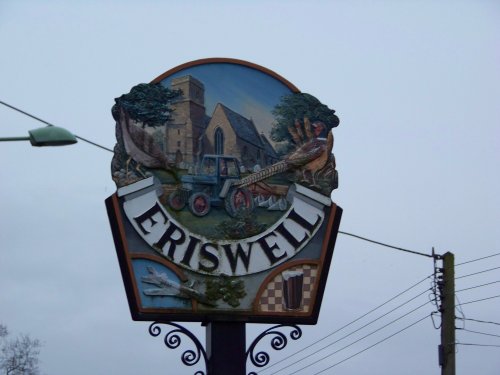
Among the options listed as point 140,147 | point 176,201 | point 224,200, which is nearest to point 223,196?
point 224,200

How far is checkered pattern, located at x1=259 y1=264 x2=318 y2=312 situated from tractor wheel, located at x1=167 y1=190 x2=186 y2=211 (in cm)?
190

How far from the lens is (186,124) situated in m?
20.9

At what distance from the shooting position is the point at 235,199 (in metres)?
20.9

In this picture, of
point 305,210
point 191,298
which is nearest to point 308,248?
point 305,210

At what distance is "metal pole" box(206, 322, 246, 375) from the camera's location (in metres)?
20.3

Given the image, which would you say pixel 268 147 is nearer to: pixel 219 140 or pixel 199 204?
pixel 219 140

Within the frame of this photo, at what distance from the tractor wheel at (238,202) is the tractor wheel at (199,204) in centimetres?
32

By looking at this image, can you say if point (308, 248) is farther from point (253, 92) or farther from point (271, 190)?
point (253, 92)

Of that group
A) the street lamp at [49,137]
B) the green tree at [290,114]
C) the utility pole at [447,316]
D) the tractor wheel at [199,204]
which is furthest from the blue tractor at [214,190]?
the utility pole at [447,316]

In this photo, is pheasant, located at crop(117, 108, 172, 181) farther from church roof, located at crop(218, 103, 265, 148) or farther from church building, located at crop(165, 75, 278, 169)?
church roof, located at crop(218, 103, 265, 148)

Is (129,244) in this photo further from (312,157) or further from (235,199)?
(312,157)

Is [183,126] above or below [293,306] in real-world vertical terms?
above

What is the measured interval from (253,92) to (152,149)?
6.80ft

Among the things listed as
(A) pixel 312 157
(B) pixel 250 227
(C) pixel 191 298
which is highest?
(A) pixel 312 157
